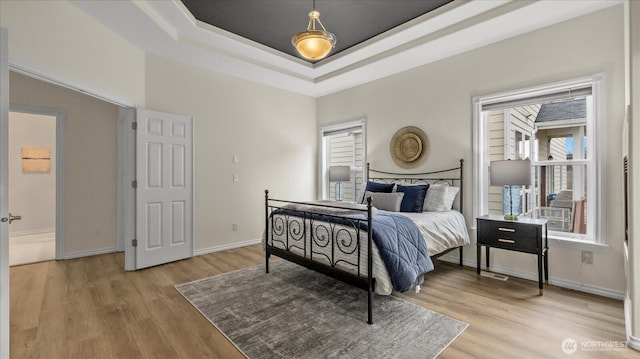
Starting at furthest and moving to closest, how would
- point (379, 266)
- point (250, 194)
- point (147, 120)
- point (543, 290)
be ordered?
point (250, 194) → point (147, 120) → point (543, 290) → point (379, 266)

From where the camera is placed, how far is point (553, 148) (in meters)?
3.39

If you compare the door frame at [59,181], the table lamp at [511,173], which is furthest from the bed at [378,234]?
the door frame at [59,181]

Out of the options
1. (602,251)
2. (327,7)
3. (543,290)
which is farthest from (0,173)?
(602,251)

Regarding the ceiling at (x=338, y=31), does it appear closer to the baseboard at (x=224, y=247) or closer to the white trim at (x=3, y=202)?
the white trim at (x=3, y=202)

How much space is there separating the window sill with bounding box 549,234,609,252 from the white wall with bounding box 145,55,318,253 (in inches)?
159

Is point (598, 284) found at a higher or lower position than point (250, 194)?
lower

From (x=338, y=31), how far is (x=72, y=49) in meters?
2.93

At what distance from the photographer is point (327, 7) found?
10.8ft

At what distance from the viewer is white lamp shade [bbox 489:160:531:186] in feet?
9.96

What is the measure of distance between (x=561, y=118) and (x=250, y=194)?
4.53 metres

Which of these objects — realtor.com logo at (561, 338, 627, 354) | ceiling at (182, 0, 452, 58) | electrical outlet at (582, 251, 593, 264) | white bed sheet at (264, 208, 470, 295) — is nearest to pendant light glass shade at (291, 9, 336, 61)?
ceiling at (182, 0, 452, 58)

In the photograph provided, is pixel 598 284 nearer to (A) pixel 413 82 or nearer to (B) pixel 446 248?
(B) pixel 446 248

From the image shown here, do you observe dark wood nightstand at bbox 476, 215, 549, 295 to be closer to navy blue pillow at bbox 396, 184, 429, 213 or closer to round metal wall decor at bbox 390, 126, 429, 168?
navy blue pillow at bbox 396, 184, 429, 213

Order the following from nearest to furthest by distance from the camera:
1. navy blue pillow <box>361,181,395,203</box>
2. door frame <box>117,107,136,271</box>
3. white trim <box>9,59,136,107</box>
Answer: white trim <box>9,59,136,107</box> < door frame <box>117,107,136,271</box> < navy blue pillow <box>361,181,395,203</box>
